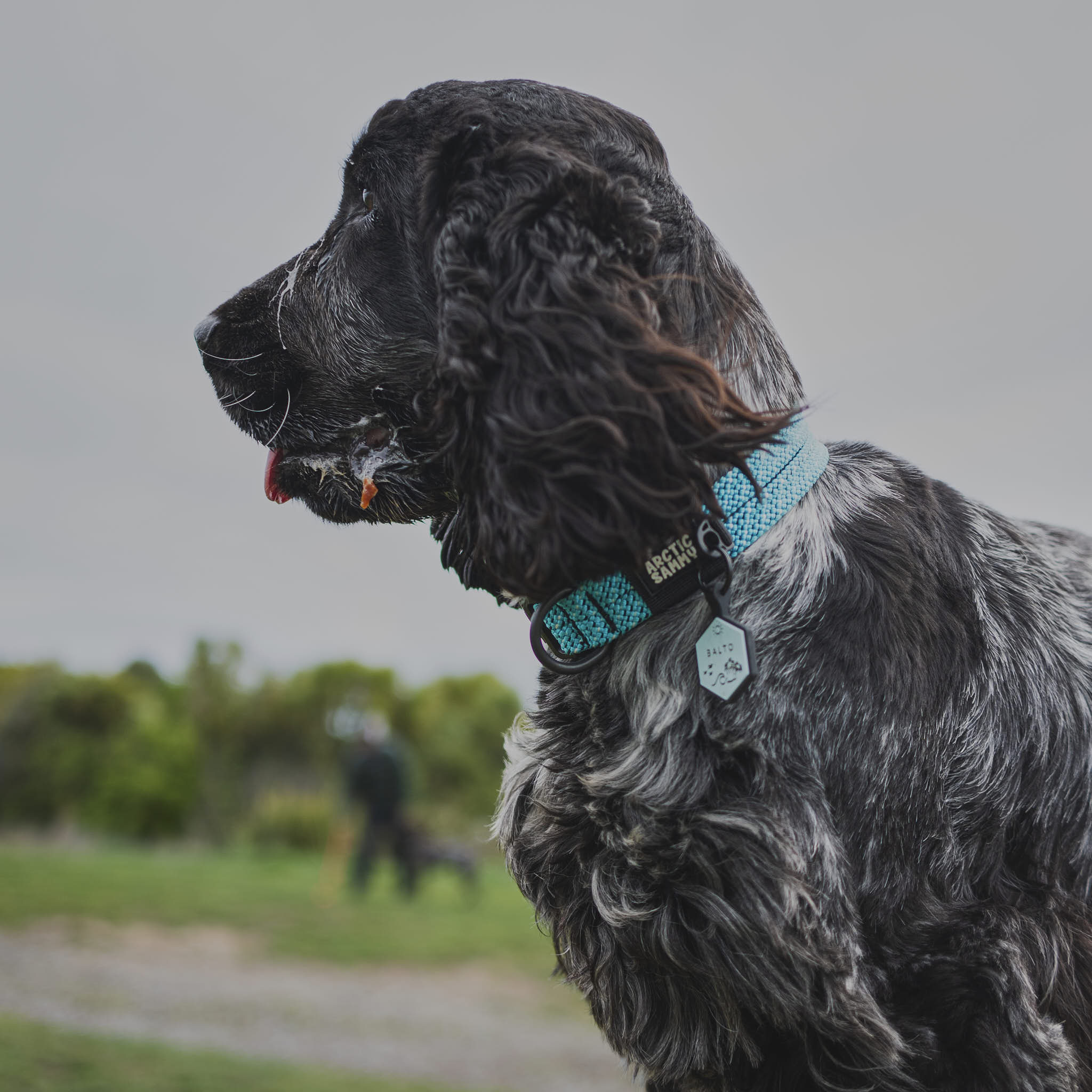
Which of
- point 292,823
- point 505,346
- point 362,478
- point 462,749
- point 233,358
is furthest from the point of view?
point 462,749

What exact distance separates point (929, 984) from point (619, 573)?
1116 millimetres

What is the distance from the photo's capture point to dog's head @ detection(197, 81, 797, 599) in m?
2.27

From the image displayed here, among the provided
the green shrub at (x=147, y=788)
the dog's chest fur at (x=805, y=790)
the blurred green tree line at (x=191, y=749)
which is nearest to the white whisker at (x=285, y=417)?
the dog's chest fur at (x=805, y=790)

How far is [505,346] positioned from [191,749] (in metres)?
44.0

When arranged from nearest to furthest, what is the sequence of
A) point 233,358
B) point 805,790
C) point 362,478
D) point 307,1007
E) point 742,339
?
point 805,790
point 742,339
point 362,478
point 233,358
point 307,1007

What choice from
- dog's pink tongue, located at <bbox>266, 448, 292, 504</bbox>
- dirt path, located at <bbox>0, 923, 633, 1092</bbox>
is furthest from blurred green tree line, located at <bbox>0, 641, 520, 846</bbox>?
dog's pink tongue, located at <bbox>266, 448, 292, 504</bbox>

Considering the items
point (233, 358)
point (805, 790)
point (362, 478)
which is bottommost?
point (805, 790)

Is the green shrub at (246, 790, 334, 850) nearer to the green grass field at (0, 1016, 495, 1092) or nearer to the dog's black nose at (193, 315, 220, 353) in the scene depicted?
the green grass field at (0, 1016, 495, 1092)

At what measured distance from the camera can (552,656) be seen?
8.59 feet

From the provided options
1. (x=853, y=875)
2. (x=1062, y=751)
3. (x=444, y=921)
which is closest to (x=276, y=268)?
(x=853, y=875)

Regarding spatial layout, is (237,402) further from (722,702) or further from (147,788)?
(147,788)

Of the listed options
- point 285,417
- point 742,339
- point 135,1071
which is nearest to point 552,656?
point 742,339

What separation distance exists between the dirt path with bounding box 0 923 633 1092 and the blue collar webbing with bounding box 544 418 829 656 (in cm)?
621

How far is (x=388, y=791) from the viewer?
17.6 metres
